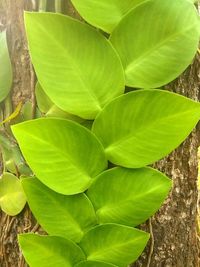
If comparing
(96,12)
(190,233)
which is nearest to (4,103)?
(96,12)

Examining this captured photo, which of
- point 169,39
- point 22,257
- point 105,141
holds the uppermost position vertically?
point 169,39

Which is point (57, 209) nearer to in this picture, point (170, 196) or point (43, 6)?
point (170, 196)

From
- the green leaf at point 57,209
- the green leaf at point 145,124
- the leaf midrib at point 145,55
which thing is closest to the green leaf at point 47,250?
the green leaf at point 57,209

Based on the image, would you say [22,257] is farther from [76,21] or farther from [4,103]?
[76,21]

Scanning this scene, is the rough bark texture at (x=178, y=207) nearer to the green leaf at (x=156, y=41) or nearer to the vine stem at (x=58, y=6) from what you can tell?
the green leaf at (x=156, y=41)

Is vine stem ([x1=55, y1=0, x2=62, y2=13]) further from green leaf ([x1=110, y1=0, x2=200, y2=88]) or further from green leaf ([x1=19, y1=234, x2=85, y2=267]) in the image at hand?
green leaf ([x1=19, y1=234, x2=85, y2=267])

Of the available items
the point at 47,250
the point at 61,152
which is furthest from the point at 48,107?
the point at 47,250
